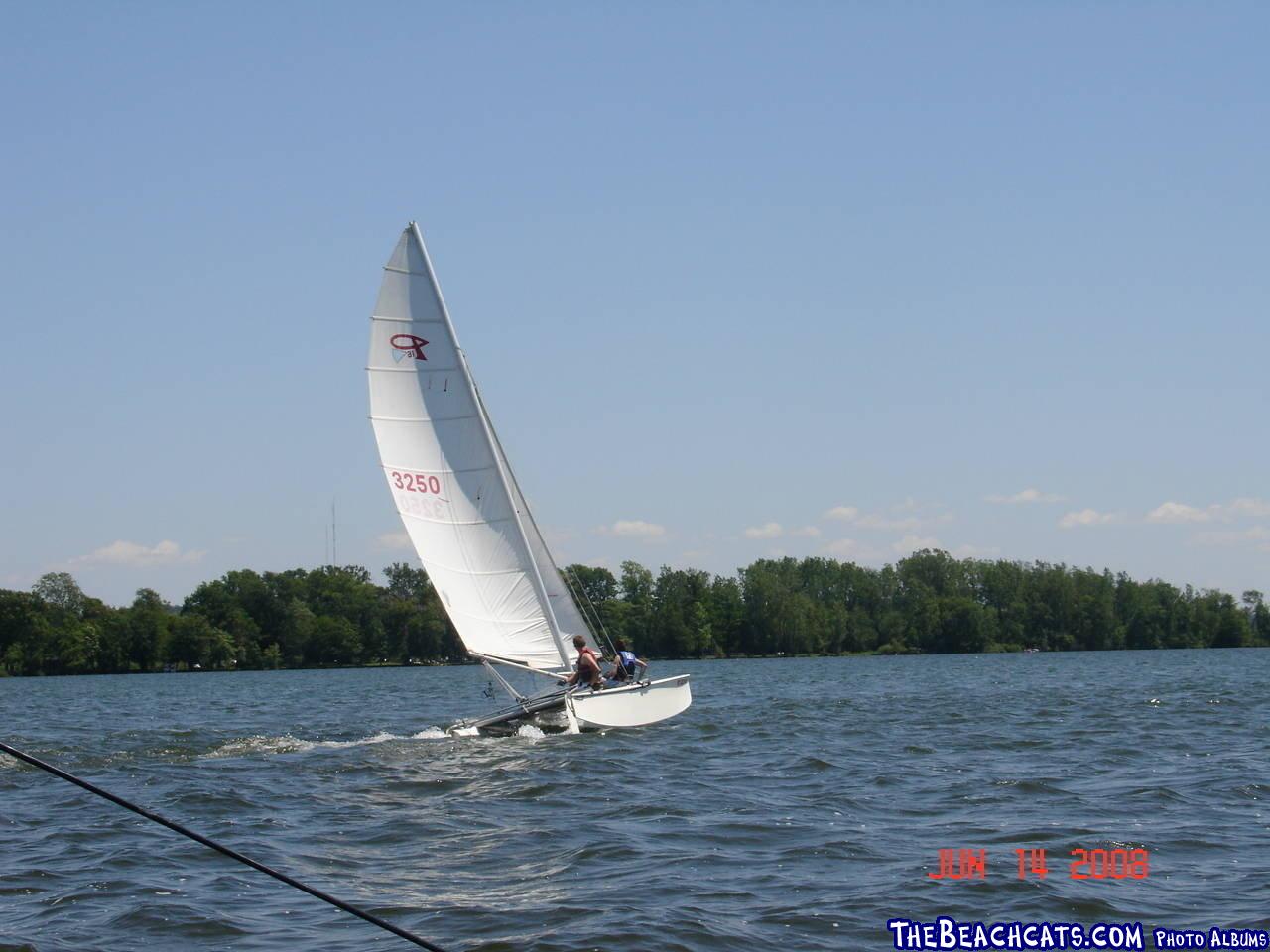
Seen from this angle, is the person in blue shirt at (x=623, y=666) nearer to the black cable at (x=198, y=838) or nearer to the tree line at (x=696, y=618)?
the black cable at (x=198, y=838)

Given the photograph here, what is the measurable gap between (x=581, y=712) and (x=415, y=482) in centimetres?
484

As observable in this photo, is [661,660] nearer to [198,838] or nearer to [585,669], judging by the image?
[585,669]

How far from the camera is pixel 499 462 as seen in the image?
79.8 feet

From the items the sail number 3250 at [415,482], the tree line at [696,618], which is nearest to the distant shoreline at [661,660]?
the tree line at [696,618]

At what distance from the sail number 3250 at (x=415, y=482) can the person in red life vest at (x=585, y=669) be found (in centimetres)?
356

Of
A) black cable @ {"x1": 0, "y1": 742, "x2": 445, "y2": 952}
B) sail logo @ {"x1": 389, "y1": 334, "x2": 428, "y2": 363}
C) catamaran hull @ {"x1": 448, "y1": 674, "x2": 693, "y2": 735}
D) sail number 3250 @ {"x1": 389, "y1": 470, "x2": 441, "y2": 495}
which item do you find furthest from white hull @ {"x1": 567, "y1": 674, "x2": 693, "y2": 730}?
black cable @ {"x1": 0, "y1": 742, "x2": 445, "y2": 952}

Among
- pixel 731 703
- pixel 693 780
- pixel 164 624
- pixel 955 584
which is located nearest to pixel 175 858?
pixel 693 780

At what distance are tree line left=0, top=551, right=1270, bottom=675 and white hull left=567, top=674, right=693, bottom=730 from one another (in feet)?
246

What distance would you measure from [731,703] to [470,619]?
14.1 meters

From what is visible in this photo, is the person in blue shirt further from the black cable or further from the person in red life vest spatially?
the black cable

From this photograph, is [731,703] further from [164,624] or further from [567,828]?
[164,624]

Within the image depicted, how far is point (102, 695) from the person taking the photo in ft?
184

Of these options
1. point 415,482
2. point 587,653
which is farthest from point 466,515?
point 587,653

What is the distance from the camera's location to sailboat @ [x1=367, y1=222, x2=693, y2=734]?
23.7m
